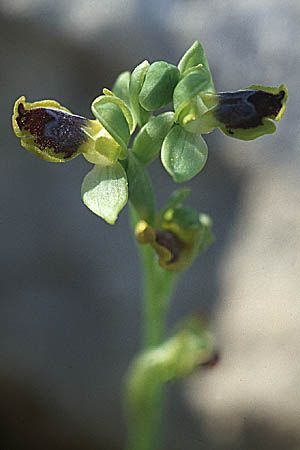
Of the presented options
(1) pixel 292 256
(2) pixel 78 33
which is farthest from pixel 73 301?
(2) pixel 78 33

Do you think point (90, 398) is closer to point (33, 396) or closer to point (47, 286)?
point (33, 396)

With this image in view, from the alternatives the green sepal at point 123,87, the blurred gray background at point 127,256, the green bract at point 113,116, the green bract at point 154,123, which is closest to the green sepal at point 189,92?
the green bract at point 154,123

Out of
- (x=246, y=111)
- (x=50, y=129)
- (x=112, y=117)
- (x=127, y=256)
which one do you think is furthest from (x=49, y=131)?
(x=127, y=256)

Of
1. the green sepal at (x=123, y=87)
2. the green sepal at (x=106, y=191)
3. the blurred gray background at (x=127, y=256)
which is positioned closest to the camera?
the green sepal at (x=106, y=191)

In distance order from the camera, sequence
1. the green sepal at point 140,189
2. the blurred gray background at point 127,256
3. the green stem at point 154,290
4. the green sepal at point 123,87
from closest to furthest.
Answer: the green sepal at point 140,189
the green sepal at point 123,87
the green stem at point 154,290
the blurred gray background at point 127,256

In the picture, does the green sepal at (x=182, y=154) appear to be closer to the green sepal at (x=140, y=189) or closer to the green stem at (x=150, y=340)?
the green sepal at (x=140, y=189)

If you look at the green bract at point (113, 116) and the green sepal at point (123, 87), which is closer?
the green bract at point (113, 116)

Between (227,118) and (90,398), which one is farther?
(90,398)
